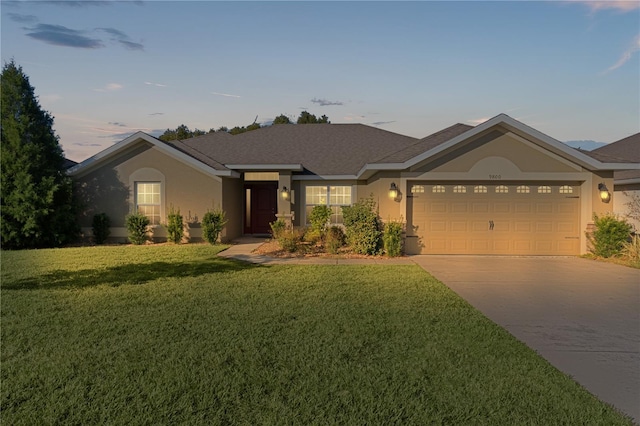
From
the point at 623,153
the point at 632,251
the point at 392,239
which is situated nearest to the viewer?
the point at 632,251

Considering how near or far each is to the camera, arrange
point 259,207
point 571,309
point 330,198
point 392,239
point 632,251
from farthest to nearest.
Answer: point 259,207 < point 330,198 < point 392,239 < point 632,251 < point 571,309

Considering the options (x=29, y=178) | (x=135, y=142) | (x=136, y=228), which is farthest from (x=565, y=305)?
(x=29, y=178)

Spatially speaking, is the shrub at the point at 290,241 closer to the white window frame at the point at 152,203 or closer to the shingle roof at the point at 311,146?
the shingle roof at the point at 311,146

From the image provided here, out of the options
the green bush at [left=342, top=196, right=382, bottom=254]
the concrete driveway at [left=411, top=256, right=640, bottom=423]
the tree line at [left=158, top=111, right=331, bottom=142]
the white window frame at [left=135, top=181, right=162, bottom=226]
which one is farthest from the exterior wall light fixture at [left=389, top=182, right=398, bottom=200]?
the tree line at [left=158, top=111, right=331, bottom=142]

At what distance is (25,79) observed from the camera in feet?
53.5

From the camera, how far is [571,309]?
716 centimetres

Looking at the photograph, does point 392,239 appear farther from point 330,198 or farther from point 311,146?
point 311,146

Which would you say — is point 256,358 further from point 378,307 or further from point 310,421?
point 378,307

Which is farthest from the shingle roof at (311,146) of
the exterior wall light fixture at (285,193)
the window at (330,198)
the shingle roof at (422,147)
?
the shingle roof at (422,147)

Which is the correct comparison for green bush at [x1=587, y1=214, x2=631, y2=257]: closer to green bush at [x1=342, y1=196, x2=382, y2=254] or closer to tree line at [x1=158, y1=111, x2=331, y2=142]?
green bush at [x1=342, y1=196, x2=382, y2=254]

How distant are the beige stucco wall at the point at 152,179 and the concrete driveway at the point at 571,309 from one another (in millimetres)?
9269

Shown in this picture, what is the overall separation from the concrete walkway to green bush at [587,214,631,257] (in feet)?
2.65

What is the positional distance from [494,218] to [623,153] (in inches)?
355

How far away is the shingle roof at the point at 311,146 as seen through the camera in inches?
753
